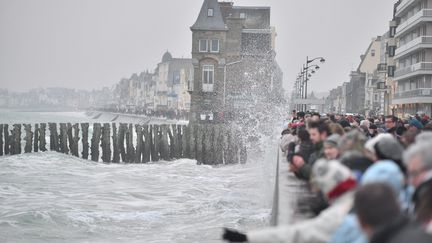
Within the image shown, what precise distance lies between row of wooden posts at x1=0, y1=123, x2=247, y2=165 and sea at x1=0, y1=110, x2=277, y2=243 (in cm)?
67

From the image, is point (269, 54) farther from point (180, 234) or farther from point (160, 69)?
point (160, 69)

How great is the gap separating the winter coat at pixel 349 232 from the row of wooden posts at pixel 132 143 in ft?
91.7

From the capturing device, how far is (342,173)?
4301mm

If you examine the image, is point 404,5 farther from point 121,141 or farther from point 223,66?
point 121,141

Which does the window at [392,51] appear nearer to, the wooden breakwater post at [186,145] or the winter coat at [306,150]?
the wooden breakwater post at [186,145]

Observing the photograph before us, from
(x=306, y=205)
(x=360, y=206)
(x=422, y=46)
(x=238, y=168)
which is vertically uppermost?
(x=422, y=46)

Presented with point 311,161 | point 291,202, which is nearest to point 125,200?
point 311,161

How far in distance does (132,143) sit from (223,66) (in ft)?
95.8

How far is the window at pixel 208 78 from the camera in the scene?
A: 6078 cm

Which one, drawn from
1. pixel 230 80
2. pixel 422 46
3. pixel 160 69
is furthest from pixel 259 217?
pixel 160 69

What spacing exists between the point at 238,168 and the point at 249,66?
35.2 meters

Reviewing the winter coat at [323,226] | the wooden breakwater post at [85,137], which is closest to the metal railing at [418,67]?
the wooden breakwater post at [85,137]

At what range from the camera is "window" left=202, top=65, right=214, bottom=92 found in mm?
60781

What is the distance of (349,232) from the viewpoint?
12.9 feet
